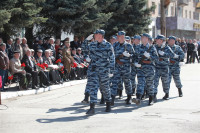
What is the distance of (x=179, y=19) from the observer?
143ft

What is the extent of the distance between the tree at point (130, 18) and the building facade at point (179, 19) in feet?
42.3

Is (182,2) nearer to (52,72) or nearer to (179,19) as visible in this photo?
(179,19)

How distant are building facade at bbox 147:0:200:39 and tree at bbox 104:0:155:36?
12.9m

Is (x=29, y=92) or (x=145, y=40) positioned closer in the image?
(x=145, y=40)

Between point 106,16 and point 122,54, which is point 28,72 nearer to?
point 122,54

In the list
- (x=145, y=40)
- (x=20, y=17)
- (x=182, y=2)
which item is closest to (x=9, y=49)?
(x=20, y=17)

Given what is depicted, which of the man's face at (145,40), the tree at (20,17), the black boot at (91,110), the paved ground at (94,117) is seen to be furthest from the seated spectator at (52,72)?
the black boot at (91,110)

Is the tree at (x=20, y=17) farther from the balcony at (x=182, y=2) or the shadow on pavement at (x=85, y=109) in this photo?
the balcony at (x=182, y=2)

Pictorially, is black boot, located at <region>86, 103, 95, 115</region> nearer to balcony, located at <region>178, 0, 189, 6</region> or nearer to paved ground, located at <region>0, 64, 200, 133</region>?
paved ground, located at <region>0, 64, 200, 133</region>

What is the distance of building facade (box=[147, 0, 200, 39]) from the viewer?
4169cm

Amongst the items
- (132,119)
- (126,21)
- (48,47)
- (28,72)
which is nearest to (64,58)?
(48,47)

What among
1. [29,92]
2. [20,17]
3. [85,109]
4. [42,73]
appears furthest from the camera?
[20,17]

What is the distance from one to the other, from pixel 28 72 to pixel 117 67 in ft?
13.8

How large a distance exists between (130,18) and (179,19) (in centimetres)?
1966
